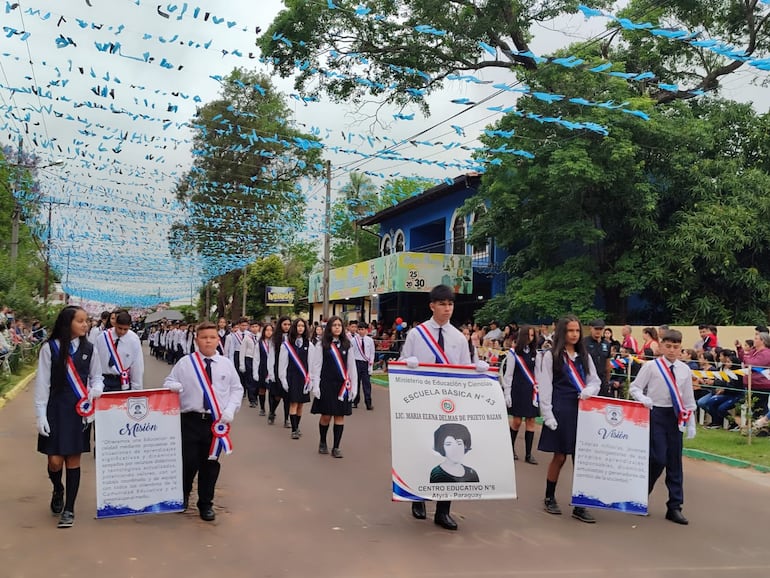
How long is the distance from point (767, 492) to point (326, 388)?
5112 mm

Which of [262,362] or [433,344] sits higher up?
[433,344]

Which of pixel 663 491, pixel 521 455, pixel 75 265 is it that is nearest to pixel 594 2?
pixel 521 455

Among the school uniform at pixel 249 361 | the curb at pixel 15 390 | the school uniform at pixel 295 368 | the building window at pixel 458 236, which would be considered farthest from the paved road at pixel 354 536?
the building window at pixel 458 236

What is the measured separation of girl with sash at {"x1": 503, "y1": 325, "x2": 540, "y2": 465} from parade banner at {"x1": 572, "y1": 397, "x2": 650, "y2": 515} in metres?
3.23

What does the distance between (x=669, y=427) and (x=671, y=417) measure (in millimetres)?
90

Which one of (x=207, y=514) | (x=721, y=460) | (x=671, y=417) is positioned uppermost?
(x=671, y=417)

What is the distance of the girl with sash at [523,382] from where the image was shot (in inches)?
388

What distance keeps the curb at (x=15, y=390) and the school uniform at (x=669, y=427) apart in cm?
1188

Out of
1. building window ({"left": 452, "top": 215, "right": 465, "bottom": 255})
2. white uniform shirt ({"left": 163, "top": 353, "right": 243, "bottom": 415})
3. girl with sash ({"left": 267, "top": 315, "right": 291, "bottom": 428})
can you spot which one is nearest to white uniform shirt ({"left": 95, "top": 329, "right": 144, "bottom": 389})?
white uniform shirt ({"left": 163, "top": 353, "right": 243, "bottom": 415})

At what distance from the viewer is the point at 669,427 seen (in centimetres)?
670

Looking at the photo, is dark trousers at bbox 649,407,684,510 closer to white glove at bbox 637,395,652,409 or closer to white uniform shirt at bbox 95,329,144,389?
white glove at bbox 637,395,652,409

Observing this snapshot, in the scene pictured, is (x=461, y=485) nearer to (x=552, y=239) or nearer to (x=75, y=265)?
(x=552, y=239)

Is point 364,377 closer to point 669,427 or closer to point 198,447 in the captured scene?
point 669,427

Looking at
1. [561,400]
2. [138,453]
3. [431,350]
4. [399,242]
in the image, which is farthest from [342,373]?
[399,242]
